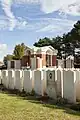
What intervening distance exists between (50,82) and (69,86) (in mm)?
1611

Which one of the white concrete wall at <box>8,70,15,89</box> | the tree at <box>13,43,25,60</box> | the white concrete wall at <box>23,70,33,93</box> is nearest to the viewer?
the white concrete wall at <box>23,70,33,93</box>

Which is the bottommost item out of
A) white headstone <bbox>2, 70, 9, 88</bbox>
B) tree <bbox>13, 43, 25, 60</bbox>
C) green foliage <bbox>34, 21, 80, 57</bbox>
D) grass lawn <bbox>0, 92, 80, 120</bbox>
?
grass lawn <bbox>0, 92, 80, 120</bbox>

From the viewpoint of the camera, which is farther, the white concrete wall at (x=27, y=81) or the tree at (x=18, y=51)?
the tree at (x=18, y=51)

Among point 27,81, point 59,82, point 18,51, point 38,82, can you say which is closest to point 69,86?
point 59,82

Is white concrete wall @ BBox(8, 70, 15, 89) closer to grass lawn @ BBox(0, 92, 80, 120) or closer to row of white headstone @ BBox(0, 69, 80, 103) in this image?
row of white headstone @ BBox(0, 69, 80, 103)

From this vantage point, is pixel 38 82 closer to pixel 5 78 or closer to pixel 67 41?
pixel 5 78

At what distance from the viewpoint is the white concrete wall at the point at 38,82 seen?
12.5 metres

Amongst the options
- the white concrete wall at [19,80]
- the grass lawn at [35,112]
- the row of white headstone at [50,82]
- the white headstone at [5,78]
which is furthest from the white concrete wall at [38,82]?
the white headstone at [5,78]

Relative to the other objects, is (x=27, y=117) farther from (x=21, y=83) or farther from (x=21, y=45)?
(x=21, y=45)

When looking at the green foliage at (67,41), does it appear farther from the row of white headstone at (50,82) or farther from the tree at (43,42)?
the row of white headstone at (50,82)

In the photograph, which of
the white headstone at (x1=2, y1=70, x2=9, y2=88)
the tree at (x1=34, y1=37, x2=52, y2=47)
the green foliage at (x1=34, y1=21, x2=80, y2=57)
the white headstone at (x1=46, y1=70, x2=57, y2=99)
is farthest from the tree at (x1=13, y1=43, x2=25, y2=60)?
the white headstone at (x1=46, y1=70, x2=57, y2=99)

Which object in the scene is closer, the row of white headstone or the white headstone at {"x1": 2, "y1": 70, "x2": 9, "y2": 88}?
the row of white headstone

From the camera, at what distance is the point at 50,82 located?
1180 centimetres

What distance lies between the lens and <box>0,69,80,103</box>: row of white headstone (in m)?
10.2
